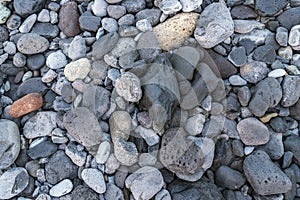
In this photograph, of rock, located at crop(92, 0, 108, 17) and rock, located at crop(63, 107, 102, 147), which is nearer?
rock, located at crop(63, 107, 102, 147)

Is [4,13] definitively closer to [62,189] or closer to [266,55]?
[62,189]

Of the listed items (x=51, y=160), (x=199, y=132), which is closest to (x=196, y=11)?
(x=199, y=132)

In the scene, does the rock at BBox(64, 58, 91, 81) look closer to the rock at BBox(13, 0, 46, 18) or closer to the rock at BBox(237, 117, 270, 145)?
the rock at BBox(13, 0, 46, 18)

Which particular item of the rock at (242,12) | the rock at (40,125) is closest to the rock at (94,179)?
the rock at (40,125)

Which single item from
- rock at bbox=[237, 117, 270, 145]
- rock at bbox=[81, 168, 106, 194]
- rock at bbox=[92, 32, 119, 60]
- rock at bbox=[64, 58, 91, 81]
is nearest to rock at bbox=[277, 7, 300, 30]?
rock at bbox=[237, 117, 270, 145]

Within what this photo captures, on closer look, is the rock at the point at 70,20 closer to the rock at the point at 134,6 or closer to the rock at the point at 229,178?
the rock at the point at 134,6

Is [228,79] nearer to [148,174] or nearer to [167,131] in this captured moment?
[167,131]
